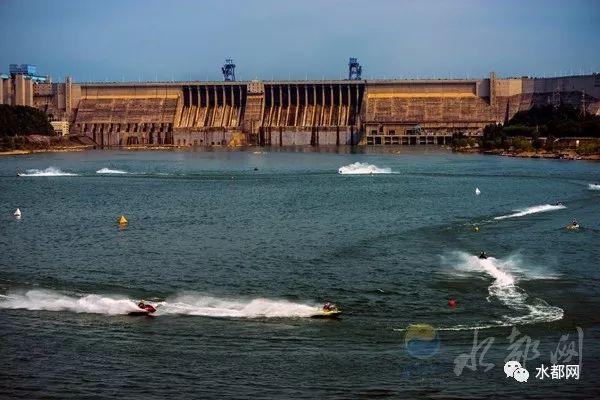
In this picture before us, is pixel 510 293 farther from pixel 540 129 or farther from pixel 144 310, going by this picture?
pixel 540 129

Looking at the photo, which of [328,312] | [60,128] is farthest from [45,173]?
[60,128]

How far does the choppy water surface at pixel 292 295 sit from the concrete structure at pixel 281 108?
9800cm

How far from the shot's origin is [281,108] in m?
160

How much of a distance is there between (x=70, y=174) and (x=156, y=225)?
131 ft

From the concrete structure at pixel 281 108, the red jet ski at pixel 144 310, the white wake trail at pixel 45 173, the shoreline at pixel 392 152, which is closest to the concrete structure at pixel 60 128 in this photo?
the concrete structure at pixel 281 108

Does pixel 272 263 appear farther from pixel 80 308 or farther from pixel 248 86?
pixel 248 86

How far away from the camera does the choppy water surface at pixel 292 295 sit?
17.9 m

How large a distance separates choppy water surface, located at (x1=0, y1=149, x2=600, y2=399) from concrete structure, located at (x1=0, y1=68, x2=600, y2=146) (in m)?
98.0

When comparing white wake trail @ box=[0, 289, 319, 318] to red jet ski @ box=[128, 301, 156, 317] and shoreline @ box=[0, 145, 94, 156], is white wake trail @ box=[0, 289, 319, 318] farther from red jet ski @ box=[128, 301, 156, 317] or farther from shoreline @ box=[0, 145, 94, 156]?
shoreline @ box=[0, 145, 94, 156]

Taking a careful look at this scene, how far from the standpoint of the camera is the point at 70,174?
80000 mm

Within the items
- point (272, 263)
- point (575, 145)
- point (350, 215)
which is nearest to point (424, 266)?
point (272, 263)

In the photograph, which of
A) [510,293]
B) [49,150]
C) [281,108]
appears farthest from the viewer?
[281,108]

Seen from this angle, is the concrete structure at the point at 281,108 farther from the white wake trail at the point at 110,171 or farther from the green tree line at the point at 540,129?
the white wake trail at the point at 110,171

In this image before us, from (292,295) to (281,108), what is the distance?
5346 inches
